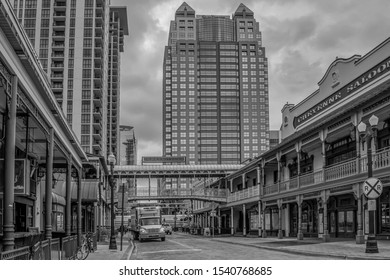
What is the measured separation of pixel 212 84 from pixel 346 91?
822 inches

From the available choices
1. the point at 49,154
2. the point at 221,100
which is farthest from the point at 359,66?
the point at 221,100

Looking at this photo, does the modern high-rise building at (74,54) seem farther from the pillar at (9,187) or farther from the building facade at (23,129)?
the pillar at (9,187)

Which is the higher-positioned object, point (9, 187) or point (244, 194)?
point (9, 187)

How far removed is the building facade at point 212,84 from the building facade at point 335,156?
375 inches

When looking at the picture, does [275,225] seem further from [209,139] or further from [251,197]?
[209,139]

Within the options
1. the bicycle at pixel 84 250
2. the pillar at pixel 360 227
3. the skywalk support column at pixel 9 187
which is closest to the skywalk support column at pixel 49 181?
the bicycle at pixel 84 250

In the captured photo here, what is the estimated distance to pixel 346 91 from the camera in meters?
29.4

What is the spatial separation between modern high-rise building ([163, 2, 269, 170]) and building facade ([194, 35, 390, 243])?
374 inches

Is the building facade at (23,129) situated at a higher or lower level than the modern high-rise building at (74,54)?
lower

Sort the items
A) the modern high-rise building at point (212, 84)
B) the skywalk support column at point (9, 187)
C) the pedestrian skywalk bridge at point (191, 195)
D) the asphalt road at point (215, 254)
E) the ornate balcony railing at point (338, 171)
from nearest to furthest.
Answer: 1. the modern high-rise building at point (212, 84)
2. the skywalk support column at point (9, 187)
3. the asphalt road at point (215, 254)
4. the ornate balcony railing at point (338, 171)
5. the pedestrian skywalk bridge at point (191, 195)

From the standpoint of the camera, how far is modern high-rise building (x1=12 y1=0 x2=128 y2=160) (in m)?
104

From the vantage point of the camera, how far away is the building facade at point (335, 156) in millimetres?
24469

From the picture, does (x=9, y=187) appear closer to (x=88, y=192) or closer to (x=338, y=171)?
(x=338, y=171)

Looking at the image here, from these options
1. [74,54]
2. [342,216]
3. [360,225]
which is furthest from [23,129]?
[74,54]
